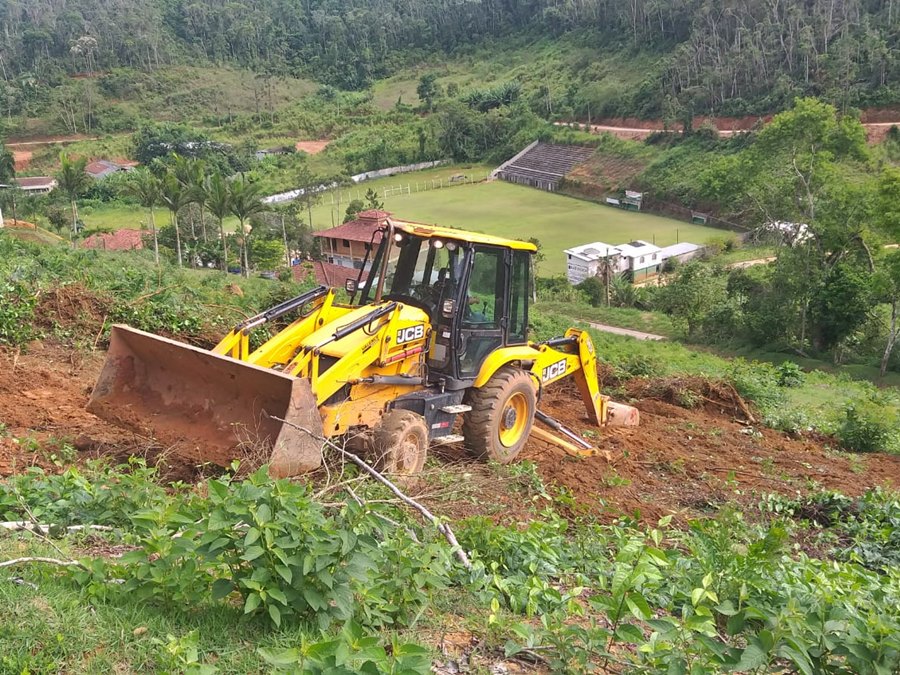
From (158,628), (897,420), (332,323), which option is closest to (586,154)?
(897,420)

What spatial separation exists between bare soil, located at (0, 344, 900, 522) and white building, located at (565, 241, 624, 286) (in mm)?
25840

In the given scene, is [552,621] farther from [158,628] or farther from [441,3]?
[441,3]

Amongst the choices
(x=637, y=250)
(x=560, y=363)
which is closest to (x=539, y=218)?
(x=637, y=250)

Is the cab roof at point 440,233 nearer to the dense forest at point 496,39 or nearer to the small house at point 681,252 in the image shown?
the small house at point 681,252

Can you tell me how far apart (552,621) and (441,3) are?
127363 millimetres

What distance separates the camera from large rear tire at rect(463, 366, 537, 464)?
770 cm

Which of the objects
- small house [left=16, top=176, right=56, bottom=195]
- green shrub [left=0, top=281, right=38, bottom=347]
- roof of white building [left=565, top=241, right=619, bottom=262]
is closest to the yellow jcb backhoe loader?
green shrub [left=0, top=281, right=38, bottom=347]

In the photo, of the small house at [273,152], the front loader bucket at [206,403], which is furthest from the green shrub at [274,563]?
the small house at [273,152]

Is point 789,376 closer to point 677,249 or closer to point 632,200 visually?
point 677,249

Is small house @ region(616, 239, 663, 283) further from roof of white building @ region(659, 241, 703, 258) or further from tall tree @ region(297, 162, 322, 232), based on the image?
tall tree @ region(297, 162, 322, 232)

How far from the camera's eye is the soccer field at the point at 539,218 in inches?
1823

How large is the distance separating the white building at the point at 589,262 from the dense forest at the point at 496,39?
25.8 meters

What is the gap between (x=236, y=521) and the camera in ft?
11.5

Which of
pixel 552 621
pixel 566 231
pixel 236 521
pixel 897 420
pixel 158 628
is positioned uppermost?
pixel 236 521
